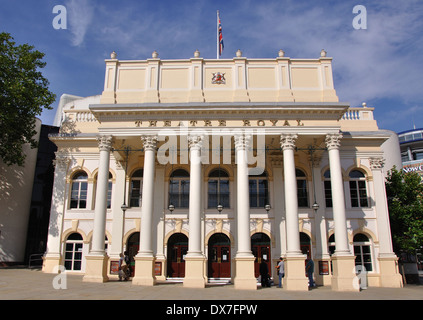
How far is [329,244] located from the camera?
2064 cm

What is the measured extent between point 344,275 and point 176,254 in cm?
909

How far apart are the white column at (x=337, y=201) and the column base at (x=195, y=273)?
6.36m

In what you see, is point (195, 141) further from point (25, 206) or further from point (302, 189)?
point (25, 206)

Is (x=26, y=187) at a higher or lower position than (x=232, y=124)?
lower

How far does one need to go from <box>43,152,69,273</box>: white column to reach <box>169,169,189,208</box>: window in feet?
21.2

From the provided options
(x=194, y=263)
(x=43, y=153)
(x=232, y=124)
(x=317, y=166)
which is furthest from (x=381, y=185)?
(x=43, y=153)

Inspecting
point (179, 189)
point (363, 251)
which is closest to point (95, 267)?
point (179, 189)

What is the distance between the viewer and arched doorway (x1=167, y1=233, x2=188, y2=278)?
2066 cm

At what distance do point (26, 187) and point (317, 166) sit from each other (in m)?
19.3

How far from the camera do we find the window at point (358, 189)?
2125cm

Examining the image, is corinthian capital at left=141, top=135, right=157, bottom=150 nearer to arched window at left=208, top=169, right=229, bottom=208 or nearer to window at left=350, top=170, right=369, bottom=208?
arched window at left=208, top=169, right=229, bottom=208

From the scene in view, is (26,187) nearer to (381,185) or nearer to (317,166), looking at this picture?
(317,166)

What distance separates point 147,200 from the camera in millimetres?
17906

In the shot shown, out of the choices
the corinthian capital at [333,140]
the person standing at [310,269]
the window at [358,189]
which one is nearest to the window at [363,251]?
the window at [358,189]
